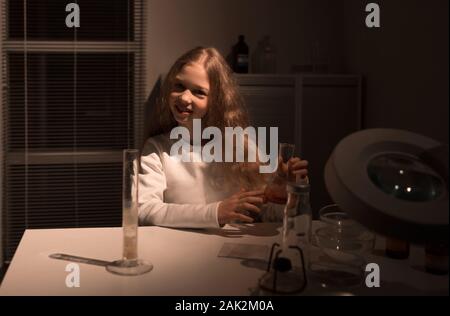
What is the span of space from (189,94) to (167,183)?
13.5 inches

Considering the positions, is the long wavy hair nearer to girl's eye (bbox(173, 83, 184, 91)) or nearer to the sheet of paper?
girl's eye (bbox(173, 83, 184, 91))

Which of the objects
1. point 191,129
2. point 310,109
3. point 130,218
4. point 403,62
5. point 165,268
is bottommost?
point 165,268

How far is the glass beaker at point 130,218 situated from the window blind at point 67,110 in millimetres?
2055

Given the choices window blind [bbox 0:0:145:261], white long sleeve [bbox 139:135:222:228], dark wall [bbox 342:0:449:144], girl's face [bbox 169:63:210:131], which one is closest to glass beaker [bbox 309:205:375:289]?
white long sleeve [bbox 139:135:222:228]

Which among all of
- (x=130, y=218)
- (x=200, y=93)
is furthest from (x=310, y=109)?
(x=130, y=218)

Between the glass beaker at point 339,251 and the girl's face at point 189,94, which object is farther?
the girl's face at point 189,94

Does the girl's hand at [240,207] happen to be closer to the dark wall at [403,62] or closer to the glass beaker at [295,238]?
the glass beaker at [295,238]

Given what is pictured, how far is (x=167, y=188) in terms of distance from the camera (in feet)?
6.52

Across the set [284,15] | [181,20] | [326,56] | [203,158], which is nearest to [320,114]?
[326,56]

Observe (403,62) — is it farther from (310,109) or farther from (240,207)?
(240,207)

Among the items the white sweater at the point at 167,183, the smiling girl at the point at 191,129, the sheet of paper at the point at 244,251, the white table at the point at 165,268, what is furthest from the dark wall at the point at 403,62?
the sheet of paper at the point at 244,251

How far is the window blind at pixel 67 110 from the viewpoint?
3.14 metres

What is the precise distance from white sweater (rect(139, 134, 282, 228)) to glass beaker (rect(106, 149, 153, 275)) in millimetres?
395

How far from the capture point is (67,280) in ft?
3.65
